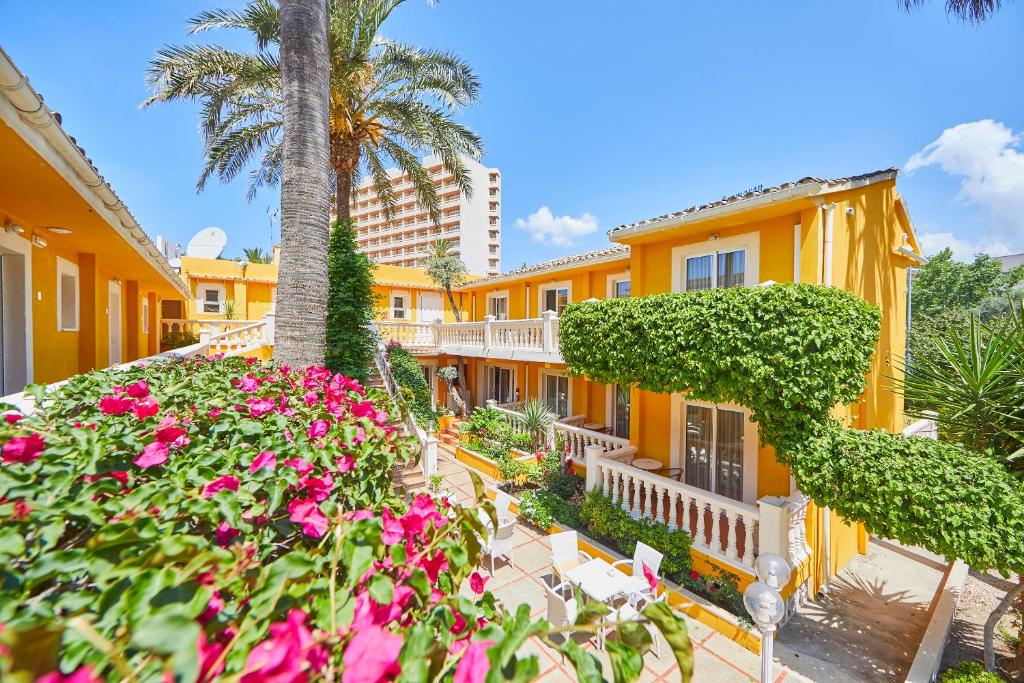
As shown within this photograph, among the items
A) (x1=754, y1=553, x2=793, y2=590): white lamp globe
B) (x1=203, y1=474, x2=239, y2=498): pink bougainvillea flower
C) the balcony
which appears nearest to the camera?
(x1=203, y1=474, x2=239, y2=498): pink bougainvillea flower

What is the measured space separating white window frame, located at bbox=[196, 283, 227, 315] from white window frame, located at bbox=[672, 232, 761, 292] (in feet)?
74.1

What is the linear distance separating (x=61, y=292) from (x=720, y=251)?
14324mm

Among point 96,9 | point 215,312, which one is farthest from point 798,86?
point 215,312

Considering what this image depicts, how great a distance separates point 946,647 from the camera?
21.1ft

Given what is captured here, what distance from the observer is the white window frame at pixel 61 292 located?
8086 millimetres

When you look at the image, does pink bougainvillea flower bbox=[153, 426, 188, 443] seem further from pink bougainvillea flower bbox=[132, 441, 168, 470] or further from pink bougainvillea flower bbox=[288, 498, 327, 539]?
pink bougainvillea flower bbox=[288, 498, 327, 539]

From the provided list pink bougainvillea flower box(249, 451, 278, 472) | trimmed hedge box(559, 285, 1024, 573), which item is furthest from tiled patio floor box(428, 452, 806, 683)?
pink bougainvillea flower box(249, 451, 278, 472)

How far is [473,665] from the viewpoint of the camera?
1003 millimetres

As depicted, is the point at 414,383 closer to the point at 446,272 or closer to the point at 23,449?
the point at 446,272

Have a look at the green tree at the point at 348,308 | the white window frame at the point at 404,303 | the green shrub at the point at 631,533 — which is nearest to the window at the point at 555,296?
the green tree at the point at 348,308

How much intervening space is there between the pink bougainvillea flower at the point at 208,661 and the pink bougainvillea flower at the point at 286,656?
76 mm

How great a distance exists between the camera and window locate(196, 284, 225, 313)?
20781 mm

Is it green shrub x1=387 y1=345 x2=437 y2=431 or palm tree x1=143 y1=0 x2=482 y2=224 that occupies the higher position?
palm tree x1=143 y1=0 x2=482 y2=224

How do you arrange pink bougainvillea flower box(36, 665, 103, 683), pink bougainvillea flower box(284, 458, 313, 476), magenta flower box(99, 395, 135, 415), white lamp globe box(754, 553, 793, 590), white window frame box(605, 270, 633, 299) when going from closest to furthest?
pink bougainvillea flower box(36, 665, 103, 683), pink bougainvillea flower box(284, 458, 313, 476), magenta flower box(99, 395, 135, 415), white lamp globe box(754, 553, 793, 590), white window frame box(605, 270, 633, 299)
